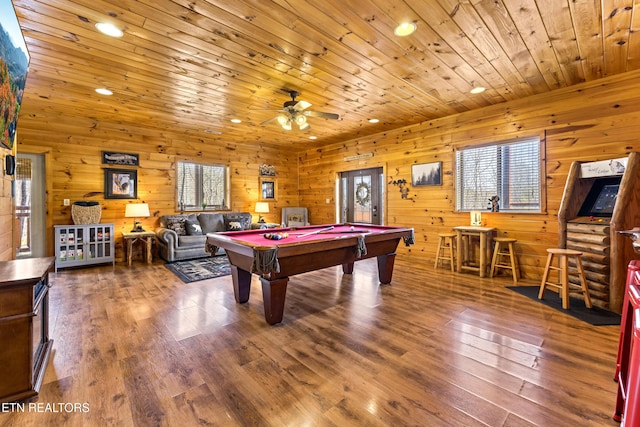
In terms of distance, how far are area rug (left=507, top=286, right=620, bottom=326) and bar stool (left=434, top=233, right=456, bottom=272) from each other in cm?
116

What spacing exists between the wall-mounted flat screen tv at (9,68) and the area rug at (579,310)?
5.16 metres

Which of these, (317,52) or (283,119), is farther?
(283,119)

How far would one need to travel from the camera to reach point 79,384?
1785 millimetres

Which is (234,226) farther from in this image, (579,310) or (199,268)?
(579,310)

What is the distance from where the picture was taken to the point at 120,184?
5508 millimetres

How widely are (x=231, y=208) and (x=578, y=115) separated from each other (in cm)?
666

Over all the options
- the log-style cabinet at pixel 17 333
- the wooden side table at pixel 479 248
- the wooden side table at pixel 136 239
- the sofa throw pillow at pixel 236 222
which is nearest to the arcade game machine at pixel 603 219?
the wooden side table at pixel 479 248

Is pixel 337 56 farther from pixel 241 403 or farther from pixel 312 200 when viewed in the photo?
pixel 312 200

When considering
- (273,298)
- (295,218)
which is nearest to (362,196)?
(295,218)

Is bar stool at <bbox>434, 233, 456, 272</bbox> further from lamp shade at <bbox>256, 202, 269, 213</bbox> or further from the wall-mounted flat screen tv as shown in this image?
the wall-mounted flat screen tv

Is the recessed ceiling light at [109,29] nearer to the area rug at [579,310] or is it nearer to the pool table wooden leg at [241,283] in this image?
the pool table wooden leg at [241,283]

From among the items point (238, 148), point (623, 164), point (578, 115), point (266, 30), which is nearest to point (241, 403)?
point (266, 30)

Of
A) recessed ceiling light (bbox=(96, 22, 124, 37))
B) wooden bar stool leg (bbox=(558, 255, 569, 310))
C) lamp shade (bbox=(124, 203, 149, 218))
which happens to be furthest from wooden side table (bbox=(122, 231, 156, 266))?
wooden bar stool leg (bbox=(558, 255, 569, 310))

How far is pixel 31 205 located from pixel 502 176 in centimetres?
792
